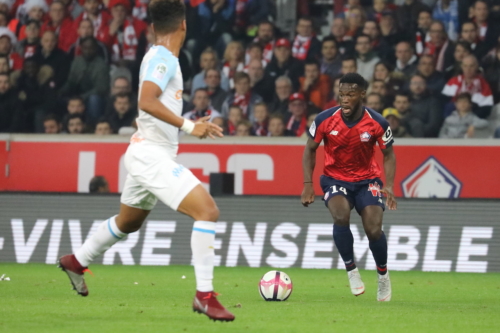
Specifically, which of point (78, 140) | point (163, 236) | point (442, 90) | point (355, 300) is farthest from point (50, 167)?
point (355, 300)

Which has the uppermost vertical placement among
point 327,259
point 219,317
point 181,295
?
point 219,317

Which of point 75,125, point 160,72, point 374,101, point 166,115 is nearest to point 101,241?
point 166,115

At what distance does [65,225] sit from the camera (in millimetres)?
12820

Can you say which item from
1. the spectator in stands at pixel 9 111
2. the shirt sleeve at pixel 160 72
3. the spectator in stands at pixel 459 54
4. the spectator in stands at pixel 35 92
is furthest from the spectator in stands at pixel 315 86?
the shirt sleeve at pixel 160 72

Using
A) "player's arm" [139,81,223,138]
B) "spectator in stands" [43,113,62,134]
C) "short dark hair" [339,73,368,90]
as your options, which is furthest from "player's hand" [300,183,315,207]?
"spectator in stands" [43,113,62,134]

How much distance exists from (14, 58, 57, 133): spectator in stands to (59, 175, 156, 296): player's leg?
29.7 ft

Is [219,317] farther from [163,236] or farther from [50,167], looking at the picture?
[50,167]

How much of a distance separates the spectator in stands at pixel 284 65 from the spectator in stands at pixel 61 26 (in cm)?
384

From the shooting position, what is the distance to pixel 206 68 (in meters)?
15.6

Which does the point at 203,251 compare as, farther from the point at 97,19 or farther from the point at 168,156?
the point at 97,19

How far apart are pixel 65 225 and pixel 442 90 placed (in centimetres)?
644

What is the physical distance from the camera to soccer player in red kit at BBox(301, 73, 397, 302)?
855 centimetres

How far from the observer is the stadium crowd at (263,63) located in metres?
14.6

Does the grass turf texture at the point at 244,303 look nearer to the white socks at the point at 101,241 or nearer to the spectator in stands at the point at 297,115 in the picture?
the white socks at the point at 101,241
